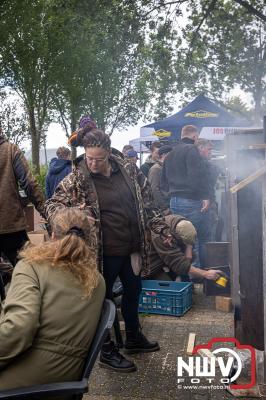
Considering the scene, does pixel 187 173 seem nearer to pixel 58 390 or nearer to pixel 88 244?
pixel 88 244

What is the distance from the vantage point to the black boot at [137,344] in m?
Result: 3.84

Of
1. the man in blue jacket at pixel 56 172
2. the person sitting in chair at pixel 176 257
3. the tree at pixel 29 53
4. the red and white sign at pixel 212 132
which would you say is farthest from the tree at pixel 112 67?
the person sitting in chair at pixel 176 257

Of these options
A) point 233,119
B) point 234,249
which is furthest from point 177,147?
point 233,119

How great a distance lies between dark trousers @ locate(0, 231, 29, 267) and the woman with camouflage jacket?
0.90 meters

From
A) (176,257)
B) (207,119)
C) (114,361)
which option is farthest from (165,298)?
(207,119)

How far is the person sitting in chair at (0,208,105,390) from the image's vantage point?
193 cm

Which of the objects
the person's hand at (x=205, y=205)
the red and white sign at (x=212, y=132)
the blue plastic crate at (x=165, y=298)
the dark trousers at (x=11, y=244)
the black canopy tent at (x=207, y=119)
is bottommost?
the blue plastic crate at (x=165, y=298)

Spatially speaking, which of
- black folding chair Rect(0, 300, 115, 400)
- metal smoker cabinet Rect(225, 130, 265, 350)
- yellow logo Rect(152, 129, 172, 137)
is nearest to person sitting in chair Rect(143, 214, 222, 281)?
metal smoker cabinet Rect(225, 130, 265, 350)

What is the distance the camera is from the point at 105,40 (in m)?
12.3

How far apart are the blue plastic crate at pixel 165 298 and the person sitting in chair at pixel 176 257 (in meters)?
0.20

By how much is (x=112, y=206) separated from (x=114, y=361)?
1.15m

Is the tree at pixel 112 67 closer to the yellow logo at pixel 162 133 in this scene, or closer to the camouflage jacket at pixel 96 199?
the yellow logo at pixel 162 133

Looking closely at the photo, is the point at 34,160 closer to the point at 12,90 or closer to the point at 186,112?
the point at 12,90

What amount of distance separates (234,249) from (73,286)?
189 cm
